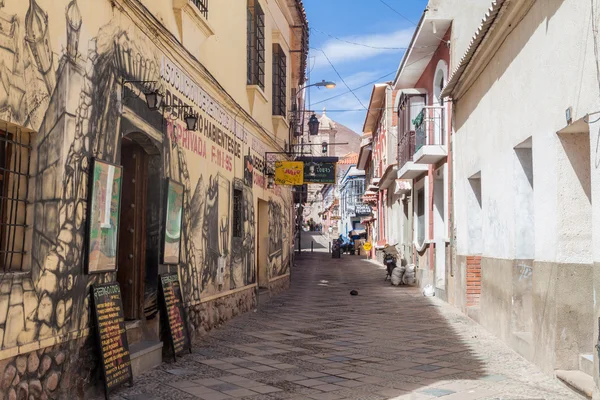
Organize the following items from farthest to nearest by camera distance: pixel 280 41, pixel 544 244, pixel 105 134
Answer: pixel 280 41 < pixel 544 244 < pixel 105 134

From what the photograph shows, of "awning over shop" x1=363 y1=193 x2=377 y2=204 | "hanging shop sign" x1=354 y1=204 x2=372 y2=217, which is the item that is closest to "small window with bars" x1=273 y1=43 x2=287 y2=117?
"awning over shop" x1=363 y1=193 x2=377 y2=204

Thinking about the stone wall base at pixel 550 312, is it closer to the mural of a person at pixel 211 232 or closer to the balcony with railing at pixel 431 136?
the mural of a person at pixel 211 232

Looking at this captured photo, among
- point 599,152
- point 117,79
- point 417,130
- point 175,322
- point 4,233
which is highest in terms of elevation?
point 417,130

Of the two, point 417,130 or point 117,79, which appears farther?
point 417,130

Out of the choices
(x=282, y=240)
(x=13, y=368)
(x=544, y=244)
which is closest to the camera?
(x=13, y=368)

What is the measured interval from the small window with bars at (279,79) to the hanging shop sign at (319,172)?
165cm

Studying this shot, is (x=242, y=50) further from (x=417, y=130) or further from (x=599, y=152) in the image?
(x=599, y=152)

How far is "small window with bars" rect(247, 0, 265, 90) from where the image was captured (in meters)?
13.2

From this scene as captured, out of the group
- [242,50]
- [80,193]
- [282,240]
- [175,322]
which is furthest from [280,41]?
[80,193]

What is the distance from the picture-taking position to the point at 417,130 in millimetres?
16406

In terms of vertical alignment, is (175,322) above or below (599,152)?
below

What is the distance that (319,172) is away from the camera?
691 inches

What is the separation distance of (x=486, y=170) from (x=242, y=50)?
520 centimetres

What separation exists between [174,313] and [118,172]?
2250mm
